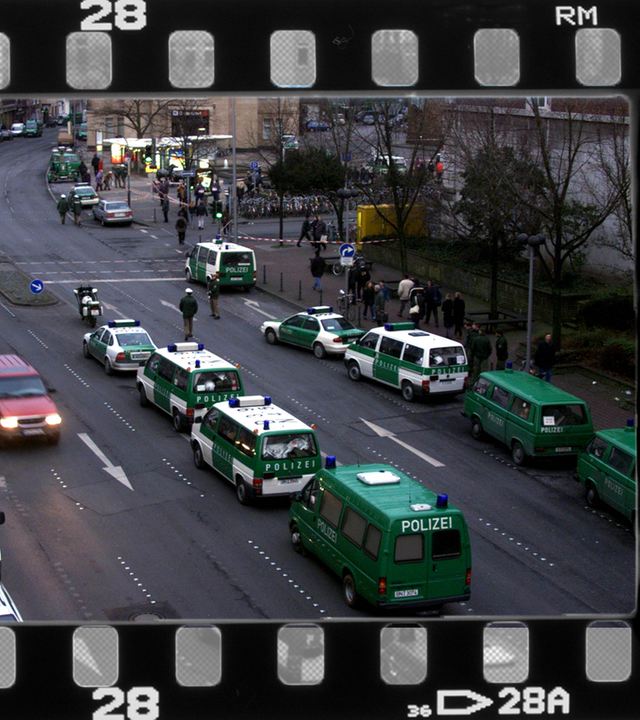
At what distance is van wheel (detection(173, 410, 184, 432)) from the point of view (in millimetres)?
24438

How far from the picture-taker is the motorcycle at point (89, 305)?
3422 centimetres

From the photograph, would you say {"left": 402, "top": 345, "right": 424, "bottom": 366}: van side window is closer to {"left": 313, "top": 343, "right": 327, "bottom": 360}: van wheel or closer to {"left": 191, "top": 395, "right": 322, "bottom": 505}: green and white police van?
{"left": 313, "top": 343, "right": 327, "bottom": 360}: van wheel

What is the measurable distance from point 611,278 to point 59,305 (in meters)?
17.9

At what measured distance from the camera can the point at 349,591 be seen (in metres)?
15.4

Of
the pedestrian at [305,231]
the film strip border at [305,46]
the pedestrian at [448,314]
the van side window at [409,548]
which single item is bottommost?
the van side window at [409,548]

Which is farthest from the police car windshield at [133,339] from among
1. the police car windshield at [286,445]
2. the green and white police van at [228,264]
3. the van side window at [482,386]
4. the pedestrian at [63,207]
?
the pedestrian at [63,207]

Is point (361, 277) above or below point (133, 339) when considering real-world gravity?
above

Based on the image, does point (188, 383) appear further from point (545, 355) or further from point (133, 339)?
point (545, 355)

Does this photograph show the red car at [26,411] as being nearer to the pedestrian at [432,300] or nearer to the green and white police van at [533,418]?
the green and white police van at [533,418]

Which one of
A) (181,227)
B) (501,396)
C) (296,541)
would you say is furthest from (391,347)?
(181,227)

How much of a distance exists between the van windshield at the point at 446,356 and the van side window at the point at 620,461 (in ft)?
26.4

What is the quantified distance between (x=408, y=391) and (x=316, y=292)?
1297 centimetres

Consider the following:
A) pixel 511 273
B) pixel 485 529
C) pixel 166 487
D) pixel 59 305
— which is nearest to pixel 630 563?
pixel 485 529

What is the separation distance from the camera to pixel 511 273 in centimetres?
3684
